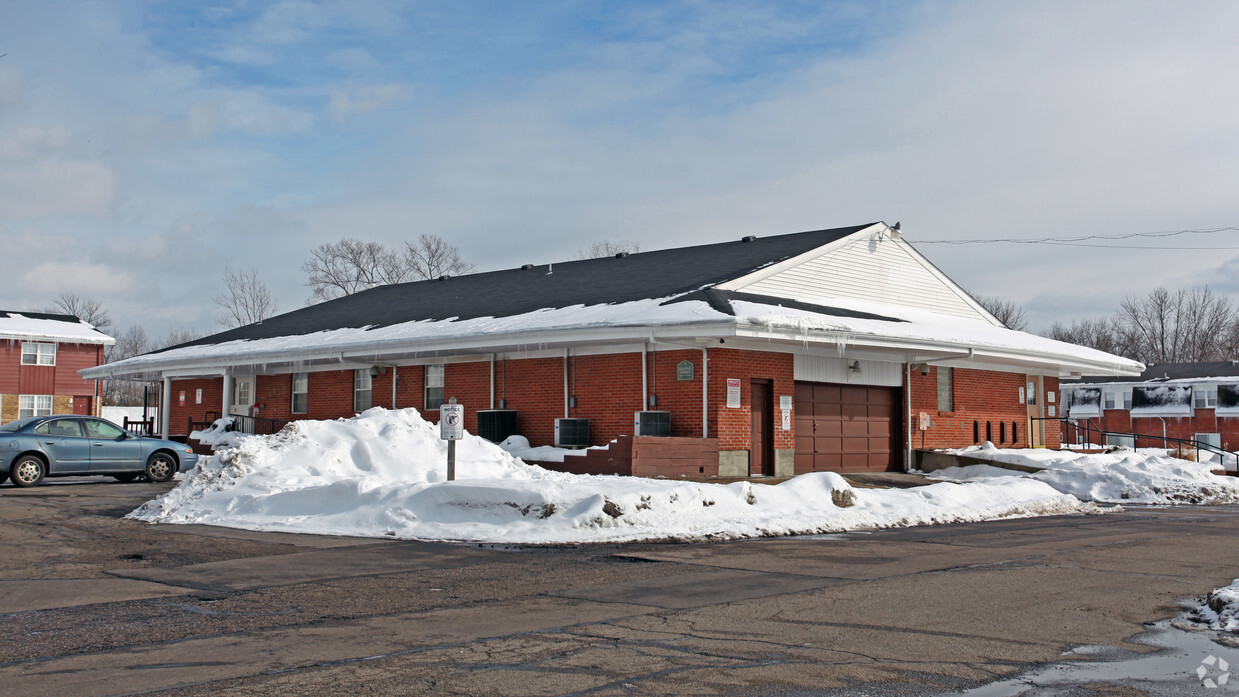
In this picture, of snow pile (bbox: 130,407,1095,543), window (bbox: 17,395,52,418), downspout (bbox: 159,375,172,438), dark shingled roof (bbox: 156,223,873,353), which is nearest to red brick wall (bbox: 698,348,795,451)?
dark shingled roof (bbox: 156,223,873,353)

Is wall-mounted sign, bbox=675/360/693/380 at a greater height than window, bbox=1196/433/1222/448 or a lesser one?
greater

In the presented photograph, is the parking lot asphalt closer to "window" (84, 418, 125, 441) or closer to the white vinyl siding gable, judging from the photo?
"window" (84, 418, 125, 441)

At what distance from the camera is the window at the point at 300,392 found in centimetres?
2959

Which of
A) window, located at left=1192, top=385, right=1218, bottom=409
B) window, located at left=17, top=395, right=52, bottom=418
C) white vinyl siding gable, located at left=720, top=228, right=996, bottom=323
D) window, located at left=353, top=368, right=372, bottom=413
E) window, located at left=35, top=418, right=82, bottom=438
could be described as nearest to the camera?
window, located at left=35, top=418, right=82, bottom=438

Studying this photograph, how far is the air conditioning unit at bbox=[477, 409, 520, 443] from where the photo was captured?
23.4 meters

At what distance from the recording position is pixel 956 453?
25.1 m

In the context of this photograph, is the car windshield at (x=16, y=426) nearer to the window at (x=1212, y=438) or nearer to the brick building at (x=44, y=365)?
the brick building at (x=44, y=365)

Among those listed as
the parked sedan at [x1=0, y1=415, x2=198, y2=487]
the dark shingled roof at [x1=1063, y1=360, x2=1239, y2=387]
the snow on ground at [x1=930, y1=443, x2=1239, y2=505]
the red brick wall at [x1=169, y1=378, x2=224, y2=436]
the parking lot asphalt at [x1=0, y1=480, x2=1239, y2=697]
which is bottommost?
the parking lot asphalt at [x1=0, y1=480, x2=1239, y2=697]

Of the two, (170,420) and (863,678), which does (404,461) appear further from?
(170,420)

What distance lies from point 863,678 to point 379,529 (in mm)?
8624

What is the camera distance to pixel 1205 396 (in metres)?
57.0

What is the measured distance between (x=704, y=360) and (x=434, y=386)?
27.0 feet

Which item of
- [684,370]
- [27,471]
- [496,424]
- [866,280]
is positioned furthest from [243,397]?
[866,280]

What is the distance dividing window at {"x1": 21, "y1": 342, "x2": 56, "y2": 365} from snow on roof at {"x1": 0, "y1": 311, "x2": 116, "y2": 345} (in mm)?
312
